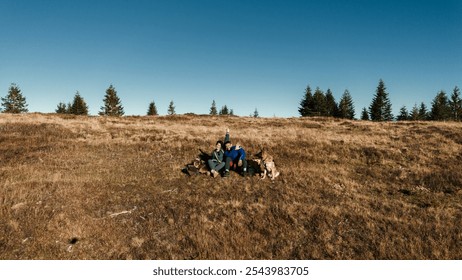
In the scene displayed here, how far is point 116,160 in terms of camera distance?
562 inches

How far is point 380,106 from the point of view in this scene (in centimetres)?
6328

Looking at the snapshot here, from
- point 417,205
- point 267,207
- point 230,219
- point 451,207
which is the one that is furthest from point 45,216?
point 451,207

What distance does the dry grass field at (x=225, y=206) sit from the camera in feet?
22.1

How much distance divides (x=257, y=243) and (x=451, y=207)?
737cm

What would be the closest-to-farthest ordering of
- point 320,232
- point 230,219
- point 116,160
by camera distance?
point 320,232, point 230,219, point 116,160

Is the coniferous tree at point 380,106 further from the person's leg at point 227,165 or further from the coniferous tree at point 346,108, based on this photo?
the person's leg at point 227,165

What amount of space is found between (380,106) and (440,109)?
46.2 feet

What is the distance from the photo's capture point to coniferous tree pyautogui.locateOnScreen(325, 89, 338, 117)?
226 feet

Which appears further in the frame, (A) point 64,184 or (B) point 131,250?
(A) point 64,184

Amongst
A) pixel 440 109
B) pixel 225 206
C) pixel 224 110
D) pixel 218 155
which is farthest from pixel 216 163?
pixel 224 110

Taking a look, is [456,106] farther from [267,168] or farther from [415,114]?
[267,168]

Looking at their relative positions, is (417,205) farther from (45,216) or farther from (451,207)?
(45,216)

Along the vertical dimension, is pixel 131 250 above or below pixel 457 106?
below

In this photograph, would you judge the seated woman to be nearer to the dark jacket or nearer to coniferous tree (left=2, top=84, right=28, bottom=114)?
the dark jacket
